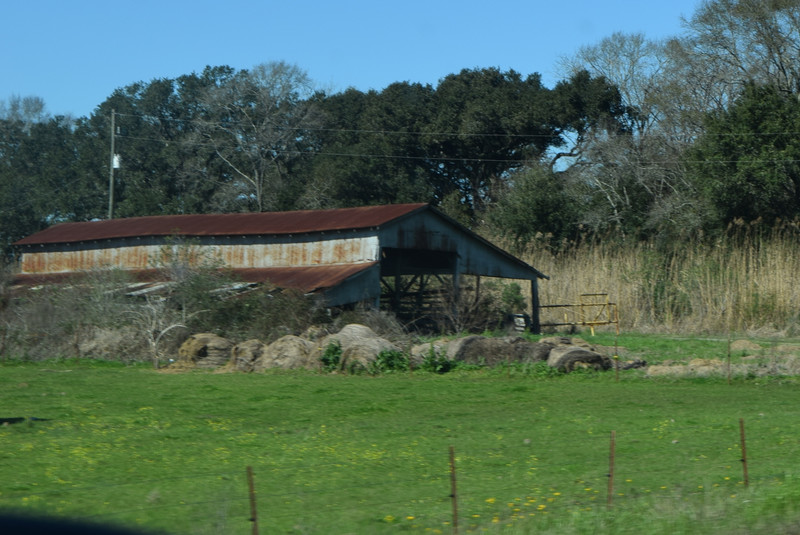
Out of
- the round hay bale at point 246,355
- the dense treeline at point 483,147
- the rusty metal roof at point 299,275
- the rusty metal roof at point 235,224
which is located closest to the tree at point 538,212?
the dense treeline at point 483,147

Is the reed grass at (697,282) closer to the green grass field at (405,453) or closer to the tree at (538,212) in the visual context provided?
the tree at (538,212)

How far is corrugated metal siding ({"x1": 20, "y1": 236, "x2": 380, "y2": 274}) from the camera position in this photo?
118 feet

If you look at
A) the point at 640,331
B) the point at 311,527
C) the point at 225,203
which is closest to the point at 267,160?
the point at 225,203

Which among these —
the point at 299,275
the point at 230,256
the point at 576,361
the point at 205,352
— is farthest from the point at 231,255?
the point at 576,361

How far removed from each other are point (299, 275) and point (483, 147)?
2897cm

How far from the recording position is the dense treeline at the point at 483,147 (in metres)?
43.6

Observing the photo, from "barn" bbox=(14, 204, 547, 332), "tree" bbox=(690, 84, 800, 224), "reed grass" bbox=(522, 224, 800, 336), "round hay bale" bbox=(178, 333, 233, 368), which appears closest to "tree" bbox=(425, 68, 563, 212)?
"reed grass" bbox=(522, 224, 800, 336)

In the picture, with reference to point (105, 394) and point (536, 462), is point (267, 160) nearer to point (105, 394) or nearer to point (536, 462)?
point (105, 394)

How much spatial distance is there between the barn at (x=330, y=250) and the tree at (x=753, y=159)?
32.6 feet

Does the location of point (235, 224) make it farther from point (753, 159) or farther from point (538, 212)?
point (753, 159)

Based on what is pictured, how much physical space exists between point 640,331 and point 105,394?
23872mm

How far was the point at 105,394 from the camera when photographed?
821 inches

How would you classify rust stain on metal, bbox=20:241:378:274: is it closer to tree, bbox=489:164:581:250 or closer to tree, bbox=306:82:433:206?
tree, bbox=489:164:581:250

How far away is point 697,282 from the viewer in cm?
3750
